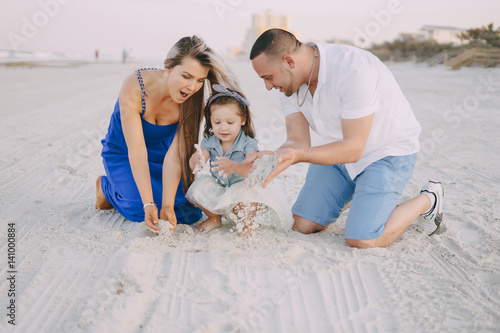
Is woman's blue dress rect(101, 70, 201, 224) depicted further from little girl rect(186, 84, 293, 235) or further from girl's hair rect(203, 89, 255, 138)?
girl's hair rect(203, 89, 255, 138)

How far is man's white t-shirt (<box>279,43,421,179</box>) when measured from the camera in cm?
255

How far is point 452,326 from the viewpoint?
187 cm

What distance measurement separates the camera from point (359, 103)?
252 cm

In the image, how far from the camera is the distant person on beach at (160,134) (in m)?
2.81

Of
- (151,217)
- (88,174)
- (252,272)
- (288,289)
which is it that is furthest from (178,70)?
(88,174)

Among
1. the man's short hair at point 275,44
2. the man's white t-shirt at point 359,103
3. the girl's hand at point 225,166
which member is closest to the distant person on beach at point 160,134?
the man's short hair at point 275,44

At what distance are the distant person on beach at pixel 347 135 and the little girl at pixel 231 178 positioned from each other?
286 millimetres

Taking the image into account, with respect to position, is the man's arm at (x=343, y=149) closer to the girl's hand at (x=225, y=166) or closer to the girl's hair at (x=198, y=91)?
the girl's hand at (x=225, y=166)

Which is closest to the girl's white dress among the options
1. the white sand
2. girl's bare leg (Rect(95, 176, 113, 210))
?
the white sand

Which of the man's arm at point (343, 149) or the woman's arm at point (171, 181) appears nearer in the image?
the man's arm at point (343, 149)

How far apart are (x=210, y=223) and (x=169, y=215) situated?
1.03 feet

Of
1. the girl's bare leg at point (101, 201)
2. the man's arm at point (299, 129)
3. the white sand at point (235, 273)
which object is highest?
the man's arm at point (299, 129)

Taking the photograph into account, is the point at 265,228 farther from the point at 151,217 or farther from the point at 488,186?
the point at 488,186

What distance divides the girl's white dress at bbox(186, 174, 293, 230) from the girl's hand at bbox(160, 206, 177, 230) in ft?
0.55
